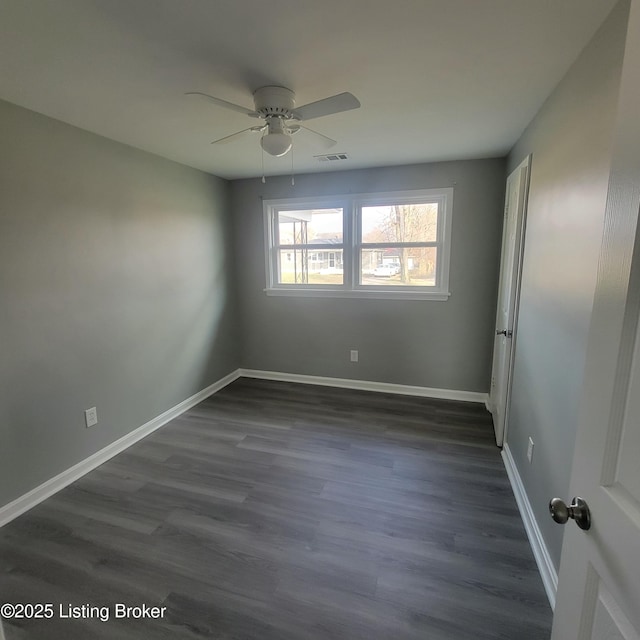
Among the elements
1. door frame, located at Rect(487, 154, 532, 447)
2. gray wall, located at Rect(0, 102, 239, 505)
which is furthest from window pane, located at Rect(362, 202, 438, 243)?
gray wall, located at Rect(0, 102, 239, 505)

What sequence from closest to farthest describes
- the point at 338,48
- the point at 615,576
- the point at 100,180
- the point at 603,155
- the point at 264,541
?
the point at 615,576 → the point at 603,155 → the point at 338,48 → the point at 264,541 → the point at 100,180

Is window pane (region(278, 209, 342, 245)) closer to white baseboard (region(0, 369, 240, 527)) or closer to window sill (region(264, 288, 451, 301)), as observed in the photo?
window sill (region(264, 288, 451, 301))

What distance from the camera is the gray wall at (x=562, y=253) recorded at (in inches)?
51.8

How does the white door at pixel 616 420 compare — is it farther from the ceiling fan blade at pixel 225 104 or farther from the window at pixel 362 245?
the window at pixel 362 245

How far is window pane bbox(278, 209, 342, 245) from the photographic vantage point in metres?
3.91

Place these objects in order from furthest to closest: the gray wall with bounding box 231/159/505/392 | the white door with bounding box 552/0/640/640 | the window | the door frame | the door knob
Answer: the window, the gray wall with bounding box 231/159/505/392, the door frame, the door knob, the white door with bounding box 552/0/640/640

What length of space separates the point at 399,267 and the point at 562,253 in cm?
214

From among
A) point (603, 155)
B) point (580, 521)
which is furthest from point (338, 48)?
point (580, 521)

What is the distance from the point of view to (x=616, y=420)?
698 mm

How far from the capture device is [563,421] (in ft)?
5.09

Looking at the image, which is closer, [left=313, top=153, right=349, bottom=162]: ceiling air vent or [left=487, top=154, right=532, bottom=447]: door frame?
[left=487, top=154, right=532, bottom=447]: door frame

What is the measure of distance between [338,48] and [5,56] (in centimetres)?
148

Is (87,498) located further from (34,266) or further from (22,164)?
(22,164)

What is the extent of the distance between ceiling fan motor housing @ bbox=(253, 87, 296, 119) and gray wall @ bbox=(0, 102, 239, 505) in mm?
1435
